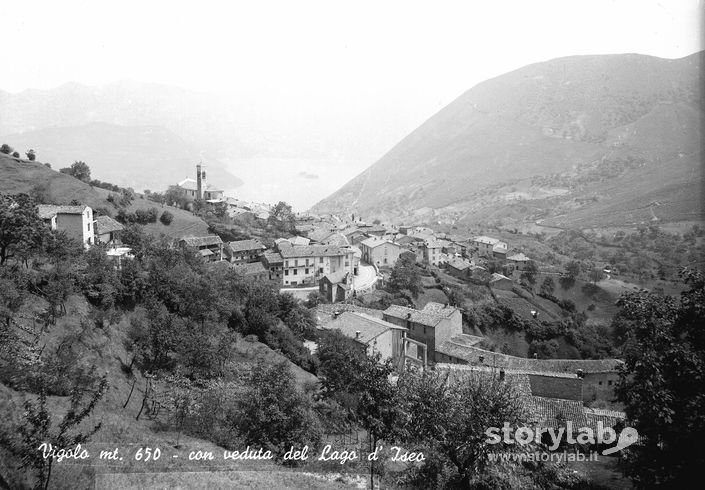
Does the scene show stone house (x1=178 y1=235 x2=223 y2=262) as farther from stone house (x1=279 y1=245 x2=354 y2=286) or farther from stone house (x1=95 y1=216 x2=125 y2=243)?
stone house (x1=95 y1=216 x2=125 y2=243)

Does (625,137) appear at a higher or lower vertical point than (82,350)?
higher

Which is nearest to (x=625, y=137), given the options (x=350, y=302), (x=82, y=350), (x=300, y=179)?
(x=300, y=179)

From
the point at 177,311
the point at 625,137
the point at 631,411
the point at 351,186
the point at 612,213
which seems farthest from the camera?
the point at 351,186

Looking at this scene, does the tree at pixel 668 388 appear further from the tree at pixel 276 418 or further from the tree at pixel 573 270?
the tree at pixel 573 270

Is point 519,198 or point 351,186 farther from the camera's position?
point 351,186

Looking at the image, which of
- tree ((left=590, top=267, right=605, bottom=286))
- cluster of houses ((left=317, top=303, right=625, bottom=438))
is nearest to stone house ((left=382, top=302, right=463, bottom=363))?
cluster of houses ((left=317, top=303, right=625, bottom=438))

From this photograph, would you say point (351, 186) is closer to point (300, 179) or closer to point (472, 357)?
point (300, 179)
